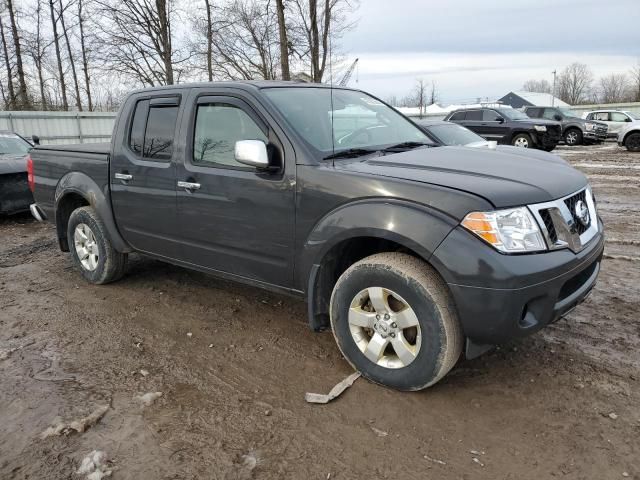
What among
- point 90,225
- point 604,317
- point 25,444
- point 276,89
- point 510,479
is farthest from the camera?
point 90,225

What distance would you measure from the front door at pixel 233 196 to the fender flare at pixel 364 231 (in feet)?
0.65

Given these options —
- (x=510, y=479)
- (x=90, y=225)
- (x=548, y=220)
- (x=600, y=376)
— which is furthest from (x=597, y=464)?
(x=90, y=225)

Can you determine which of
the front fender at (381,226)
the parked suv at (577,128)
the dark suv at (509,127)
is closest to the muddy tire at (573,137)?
the parked suv at (577,128)

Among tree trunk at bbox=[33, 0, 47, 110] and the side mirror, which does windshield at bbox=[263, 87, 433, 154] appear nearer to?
the side mirror

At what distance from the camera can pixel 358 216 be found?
2.94 metres

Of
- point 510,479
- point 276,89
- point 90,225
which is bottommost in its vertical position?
point 510,479

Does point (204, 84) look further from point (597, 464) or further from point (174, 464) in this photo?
point (597, 464)

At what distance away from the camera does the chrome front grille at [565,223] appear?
272cm

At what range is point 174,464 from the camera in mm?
2451

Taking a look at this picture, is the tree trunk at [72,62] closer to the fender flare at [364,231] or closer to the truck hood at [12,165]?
the truck hood at [12,165]

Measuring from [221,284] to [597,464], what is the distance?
3.51 m

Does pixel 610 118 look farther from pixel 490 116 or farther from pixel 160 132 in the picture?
pixel 160 132

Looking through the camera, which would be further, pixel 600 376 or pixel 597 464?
pixel 600 376

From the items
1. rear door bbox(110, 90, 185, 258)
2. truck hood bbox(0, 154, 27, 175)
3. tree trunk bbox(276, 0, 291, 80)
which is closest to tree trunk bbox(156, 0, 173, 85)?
tree trunk bbox(276, 0, 291, 80)
